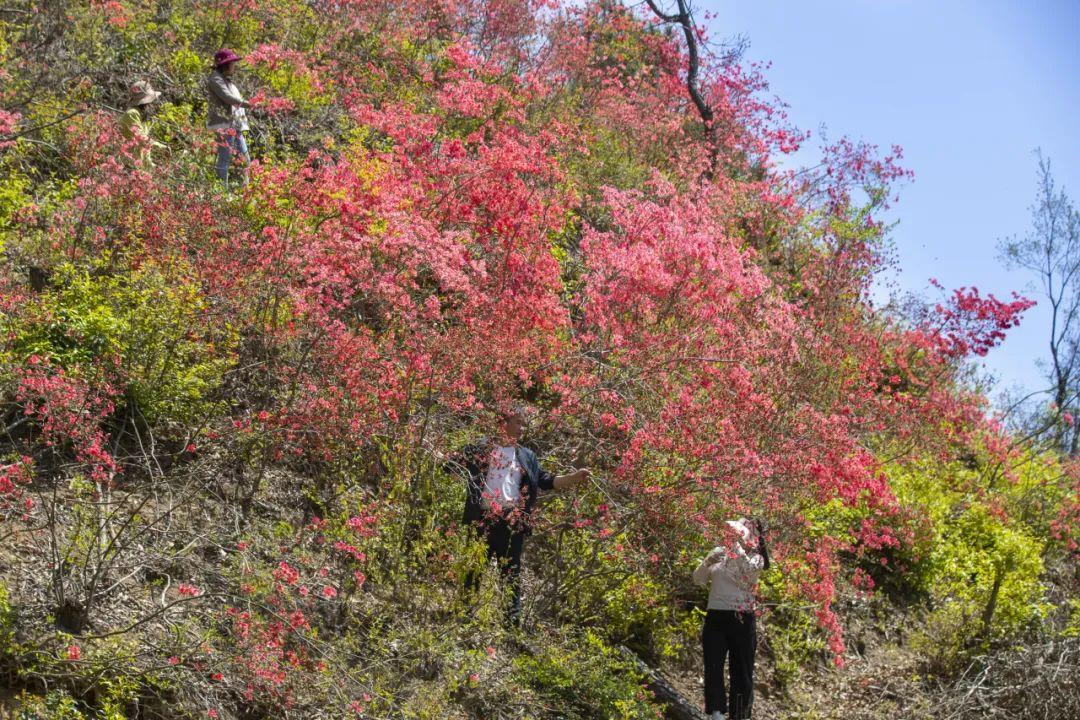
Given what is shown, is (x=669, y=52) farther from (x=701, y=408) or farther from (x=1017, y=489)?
(x=701, y=408)

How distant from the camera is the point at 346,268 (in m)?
7.67

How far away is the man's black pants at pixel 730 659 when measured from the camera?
8.00 m

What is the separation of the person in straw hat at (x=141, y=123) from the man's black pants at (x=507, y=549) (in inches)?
187

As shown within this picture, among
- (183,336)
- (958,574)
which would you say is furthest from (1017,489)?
(183,336)

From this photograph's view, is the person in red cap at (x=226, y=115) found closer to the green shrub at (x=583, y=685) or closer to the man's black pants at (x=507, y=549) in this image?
the man's black pants at (x=507, y=549)

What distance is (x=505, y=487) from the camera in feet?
24.9

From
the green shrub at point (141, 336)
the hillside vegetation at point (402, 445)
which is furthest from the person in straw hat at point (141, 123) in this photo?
the green shrub at point (141, 336)

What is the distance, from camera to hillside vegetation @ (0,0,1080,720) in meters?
6.16

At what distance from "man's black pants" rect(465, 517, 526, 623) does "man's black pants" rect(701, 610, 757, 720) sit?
1594mm

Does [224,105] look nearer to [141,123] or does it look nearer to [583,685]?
[141,123]

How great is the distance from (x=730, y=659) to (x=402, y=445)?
3177 millimetres

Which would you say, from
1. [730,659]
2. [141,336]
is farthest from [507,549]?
[141,336]

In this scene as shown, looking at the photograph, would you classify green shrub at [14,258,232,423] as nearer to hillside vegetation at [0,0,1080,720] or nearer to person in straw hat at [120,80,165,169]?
hillside vegetation at [0,0,1080,720]

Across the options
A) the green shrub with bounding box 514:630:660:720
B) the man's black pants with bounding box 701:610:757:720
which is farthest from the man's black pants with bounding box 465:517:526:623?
the man's black pants with bounding box 701:610:757:720
